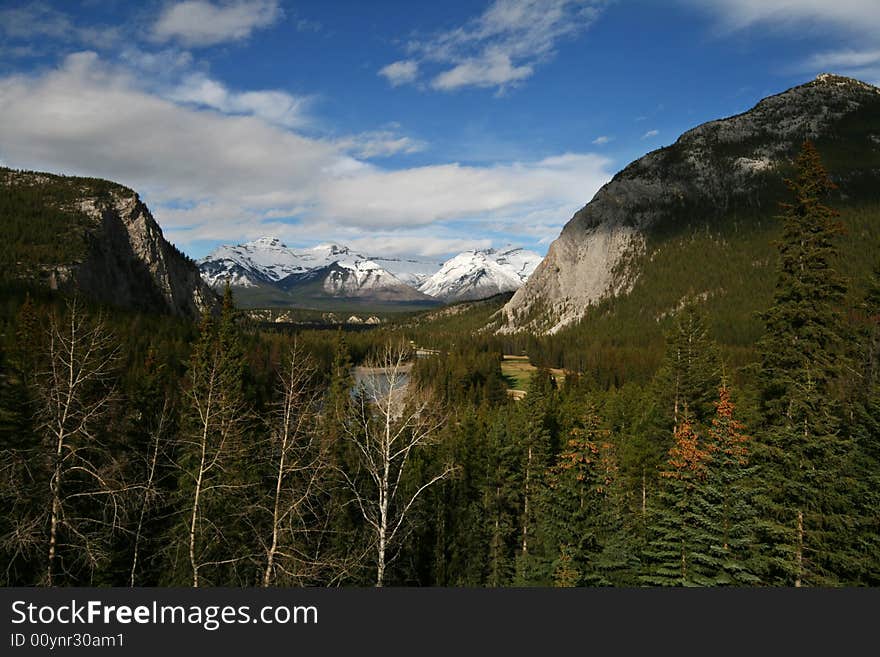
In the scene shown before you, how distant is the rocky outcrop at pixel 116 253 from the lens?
12950 centimetres

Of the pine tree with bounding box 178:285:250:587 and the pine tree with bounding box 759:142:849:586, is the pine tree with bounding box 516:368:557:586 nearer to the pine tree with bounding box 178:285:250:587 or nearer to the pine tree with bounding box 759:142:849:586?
the pine tree with bounding box 759:142:849:586

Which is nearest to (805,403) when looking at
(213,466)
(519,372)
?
(213,466)

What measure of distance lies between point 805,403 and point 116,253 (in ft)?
574

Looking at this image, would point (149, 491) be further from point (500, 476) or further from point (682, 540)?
point (500, 476)

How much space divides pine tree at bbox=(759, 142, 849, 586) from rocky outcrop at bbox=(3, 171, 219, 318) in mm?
130915

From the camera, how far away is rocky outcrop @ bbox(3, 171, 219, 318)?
129500 millimetres

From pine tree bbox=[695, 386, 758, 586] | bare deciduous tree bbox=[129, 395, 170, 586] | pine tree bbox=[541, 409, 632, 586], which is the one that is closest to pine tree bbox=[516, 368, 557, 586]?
pine tree bbox=[541, 409, 632, 586]

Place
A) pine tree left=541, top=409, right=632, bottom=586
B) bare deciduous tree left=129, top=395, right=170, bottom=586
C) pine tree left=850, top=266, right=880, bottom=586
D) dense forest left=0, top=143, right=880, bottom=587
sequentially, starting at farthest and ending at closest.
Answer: pine tree left=541, top=409, right=632, bottom=586 < bare deciduous tree left=129, top=395, right=170, bottom=586 < dense forest left=0, top=143, right=880, bottom=587 < pine tree left=850, top=266, right=880, bottom=586

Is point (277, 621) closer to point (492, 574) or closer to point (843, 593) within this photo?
point (843, 593)

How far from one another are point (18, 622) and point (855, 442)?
21721 mm

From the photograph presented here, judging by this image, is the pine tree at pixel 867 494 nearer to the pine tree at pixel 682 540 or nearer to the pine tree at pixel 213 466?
the pine tree at pixel 682 540

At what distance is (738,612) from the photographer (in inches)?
335

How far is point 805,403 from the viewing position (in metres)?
16.1

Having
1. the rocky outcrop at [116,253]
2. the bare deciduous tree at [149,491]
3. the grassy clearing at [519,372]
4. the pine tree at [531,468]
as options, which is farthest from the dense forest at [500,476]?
the rocky outcrop at [116,253]
